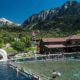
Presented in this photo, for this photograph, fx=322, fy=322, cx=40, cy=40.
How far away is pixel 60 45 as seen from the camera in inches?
3679

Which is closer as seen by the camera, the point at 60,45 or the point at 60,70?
the point at 60,70

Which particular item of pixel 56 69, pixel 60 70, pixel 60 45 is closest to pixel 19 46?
pixel 60 45

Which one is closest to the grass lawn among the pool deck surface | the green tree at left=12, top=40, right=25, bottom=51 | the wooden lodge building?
the pool deck surface

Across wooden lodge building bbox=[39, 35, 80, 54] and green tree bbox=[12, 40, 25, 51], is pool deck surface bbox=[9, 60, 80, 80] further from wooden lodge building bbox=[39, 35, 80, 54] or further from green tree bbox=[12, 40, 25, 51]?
green tree bbox=[12, 40, 25, 51]

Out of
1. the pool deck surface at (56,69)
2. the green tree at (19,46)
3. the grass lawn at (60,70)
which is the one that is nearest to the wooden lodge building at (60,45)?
the green tree at (19,46)

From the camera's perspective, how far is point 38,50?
96125 mm

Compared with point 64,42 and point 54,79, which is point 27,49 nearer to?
point 64,42

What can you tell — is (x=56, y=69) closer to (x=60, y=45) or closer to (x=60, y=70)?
(x=60, y=70)

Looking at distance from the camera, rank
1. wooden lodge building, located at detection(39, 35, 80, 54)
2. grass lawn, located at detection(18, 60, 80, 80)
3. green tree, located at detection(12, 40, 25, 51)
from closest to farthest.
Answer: grass lawn, located at detection(18, 60, 80, 80), wooden lodge building, located at detection(39, 35, 80, 54), green tree, located at detection(12, 40, 25, 51)

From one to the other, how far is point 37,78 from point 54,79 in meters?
2.17

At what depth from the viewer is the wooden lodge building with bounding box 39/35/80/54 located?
89.4 m

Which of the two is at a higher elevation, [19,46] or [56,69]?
[19,46]

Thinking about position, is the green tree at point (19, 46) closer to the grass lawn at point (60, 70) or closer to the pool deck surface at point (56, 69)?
the pool deck surface at point (56, 69)

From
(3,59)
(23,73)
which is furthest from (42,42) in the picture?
(23,73)
